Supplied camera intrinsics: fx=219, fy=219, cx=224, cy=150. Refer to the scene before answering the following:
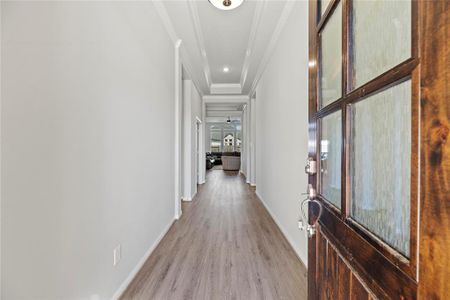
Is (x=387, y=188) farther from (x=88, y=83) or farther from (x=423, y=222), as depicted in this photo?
(x=88, y=83)

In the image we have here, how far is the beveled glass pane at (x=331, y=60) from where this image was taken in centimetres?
84

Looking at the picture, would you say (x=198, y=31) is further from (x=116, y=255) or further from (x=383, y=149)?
(x=383, y=149)

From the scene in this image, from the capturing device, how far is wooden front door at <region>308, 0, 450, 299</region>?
423 mm

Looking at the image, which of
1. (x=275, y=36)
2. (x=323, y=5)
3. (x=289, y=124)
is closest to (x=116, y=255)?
(x=323, y=5)

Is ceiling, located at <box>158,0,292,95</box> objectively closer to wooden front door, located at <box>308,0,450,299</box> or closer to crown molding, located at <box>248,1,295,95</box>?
crown molding, located at <box>248,1,295,95</box>

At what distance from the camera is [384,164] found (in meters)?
0.64

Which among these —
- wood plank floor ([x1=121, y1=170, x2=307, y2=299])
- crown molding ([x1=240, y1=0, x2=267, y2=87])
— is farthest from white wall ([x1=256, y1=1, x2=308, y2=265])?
crown molding ([x1=240, y1=0, x2=267, y2=87])

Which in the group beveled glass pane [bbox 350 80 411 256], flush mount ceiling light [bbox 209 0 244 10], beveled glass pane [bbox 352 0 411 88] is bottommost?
beveled glass pane [bbox 350 80 411 256]

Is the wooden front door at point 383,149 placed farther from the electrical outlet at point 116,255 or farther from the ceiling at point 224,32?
the ceiling at point 224,32

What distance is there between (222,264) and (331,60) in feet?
6.48

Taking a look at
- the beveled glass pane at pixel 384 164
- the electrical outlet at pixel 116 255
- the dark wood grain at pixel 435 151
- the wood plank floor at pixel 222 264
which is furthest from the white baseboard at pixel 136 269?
the dark wood grain at pixel 435 151

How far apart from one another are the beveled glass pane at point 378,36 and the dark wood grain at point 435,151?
0.28ft

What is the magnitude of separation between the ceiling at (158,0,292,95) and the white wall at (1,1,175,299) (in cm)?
82

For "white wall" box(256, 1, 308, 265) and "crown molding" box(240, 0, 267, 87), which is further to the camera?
"crown molding" box(240, 0, 267, 87)
